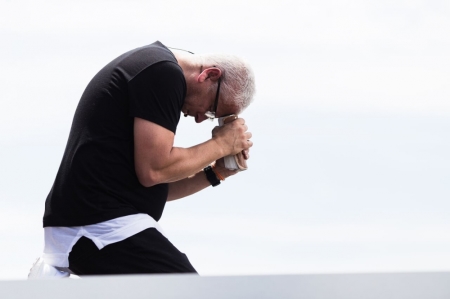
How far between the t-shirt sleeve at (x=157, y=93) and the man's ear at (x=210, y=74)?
178 mm

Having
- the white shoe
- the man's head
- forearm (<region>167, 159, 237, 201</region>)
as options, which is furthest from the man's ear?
the white shoe

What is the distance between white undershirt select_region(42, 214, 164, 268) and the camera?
7.55 feet

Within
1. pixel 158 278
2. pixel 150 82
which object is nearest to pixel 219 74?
pixel 150 82

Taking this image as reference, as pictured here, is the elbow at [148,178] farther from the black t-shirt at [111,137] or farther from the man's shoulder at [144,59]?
the man's shoulder at [144,59]

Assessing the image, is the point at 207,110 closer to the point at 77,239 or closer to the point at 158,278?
the point at 77,239

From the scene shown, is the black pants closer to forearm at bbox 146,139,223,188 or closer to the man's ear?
forearm at bbox 146,139,223,188

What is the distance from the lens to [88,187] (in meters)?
2.30

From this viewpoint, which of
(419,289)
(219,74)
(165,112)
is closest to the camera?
(419,289)

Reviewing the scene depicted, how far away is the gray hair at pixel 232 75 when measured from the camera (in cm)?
249

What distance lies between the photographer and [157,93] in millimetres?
2230

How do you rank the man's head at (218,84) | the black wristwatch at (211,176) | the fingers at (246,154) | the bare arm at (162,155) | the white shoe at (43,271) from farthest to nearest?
the black wristwatch at (211,176) < the fingers at (246,154) < the man's head at (218,84) < the white shoe at (43,271) < the bare arm at (162,155)

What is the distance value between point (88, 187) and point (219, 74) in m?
0.61

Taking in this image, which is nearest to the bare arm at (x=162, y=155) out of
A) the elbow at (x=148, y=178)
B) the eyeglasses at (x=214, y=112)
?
the elbow at (x=148, y=178)

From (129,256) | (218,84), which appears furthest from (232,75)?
(129,256)
